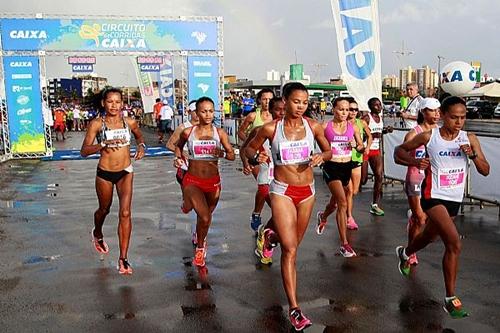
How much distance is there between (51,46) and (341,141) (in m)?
14.8

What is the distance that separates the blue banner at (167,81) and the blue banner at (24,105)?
539 inches

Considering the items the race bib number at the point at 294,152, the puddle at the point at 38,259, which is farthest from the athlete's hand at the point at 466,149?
→ the puddle at the point at 38,259

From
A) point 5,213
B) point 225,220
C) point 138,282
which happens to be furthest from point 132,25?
point 138,282

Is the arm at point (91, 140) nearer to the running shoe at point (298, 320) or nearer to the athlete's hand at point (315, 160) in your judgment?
the athlete's hand at point (315, 160)

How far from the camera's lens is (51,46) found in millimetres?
18781

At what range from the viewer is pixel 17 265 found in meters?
6.30

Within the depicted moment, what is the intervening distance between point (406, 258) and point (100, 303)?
2959 millimetres

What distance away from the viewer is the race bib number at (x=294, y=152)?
457 cm

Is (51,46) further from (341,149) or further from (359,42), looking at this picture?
(341,149)

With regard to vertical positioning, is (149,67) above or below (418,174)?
above

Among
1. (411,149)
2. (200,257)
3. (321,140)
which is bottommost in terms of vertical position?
(200,257)

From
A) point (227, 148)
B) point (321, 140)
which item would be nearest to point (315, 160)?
point (321, 140)

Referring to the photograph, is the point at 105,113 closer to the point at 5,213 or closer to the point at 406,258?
the point at 406,258

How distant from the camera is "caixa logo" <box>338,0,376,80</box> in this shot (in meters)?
9.76
